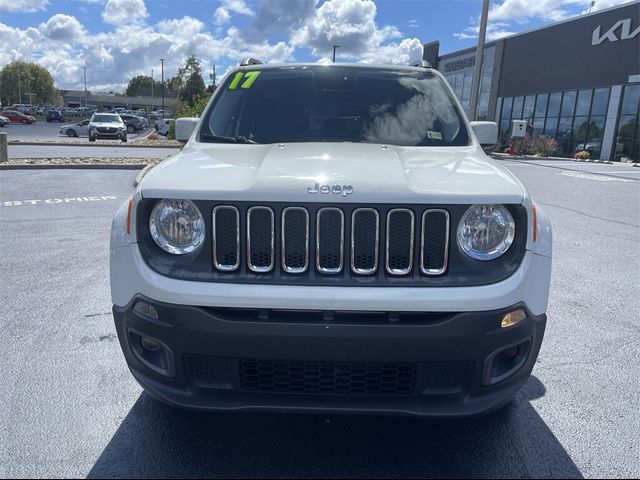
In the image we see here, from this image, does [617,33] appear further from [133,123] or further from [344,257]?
[133,123]

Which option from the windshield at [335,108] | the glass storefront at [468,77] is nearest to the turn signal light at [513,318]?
the windshield at [335,108]

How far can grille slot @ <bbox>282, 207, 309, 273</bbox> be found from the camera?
2236 mm

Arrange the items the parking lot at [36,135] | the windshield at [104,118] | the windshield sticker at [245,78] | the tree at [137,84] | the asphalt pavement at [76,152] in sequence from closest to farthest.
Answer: the windshield sticker at [245,78] < the asphalt pavement at [76,152] < the windshield at [104,118] < the parking lot at [36,135] < the tree at [137,84]

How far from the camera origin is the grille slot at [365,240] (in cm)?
223

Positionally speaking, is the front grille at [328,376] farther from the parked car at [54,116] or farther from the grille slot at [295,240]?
the parked car at [54,116]

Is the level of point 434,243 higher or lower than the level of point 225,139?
lower

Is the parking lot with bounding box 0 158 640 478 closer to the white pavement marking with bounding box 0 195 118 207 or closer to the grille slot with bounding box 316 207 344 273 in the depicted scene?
the grille slot with bounding box 316 207 344 273

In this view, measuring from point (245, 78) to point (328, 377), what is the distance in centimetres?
249

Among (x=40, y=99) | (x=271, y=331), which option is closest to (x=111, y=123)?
(x=271, y=331)

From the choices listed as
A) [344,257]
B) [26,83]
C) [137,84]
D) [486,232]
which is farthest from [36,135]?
[137,84]

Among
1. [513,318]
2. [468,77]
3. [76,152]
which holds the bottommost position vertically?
[76,152]

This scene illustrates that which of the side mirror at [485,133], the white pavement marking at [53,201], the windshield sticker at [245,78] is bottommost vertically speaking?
the white pavement marking at [53,201]

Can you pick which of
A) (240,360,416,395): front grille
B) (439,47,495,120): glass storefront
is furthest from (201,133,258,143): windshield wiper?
(439,47,495,120): glass storefront

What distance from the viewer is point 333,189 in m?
2.22
